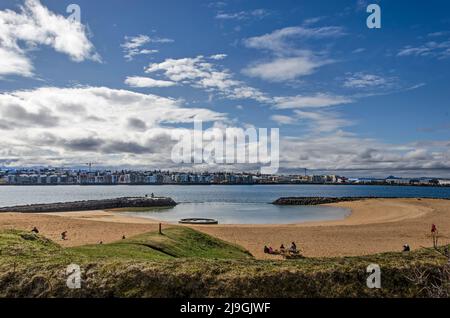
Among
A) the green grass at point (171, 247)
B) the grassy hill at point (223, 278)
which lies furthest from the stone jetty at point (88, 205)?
the grassy hill at point (223, 278)

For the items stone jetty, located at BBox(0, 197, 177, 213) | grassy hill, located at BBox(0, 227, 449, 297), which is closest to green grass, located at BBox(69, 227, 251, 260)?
grassy hill, located at BBox(0, 227, 449, 297)

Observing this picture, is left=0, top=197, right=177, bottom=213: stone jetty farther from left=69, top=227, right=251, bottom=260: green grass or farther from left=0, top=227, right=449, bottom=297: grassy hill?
left=0, top=227, right=449, bottom=297: grassy hill

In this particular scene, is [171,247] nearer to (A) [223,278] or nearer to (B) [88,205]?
(A) [223,278]

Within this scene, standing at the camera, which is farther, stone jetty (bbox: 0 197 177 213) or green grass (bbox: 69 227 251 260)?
stone jetty (bbox: 0 197 177 213)

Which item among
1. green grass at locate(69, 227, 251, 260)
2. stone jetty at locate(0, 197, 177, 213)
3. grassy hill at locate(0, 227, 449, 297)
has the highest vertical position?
grassy hill at locate(0, 227, 449, 297)

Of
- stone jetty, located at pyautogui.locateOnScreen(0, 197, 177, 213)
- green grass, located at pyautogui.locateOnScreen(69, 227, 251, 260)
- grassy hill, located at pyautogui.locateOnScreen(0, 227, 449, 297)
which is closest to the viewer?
grassy hill, located at pyautogui.locateOnScreen(0, 227, 449, 297)

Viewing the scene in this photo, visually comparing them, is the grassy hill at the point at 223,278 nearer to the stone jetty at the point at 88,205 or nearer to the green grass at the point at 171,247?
the green grass at the point at 171,247

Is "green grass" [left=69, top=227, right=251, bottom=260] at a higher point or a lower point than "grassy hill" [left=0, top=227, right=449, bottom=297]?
lower

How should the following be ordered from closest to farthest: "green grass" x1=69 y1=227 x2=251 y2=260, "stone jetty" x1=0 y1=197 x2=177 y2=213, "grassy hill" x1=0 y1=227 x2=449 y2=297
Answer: "grassy hill" x1=0 y1=227 x2=449 y2=297 → "green grass" x1=69 y1=227 x2=251 y2=260 → "stone jetty" x1=0 y1=197 x2=177 y2=213

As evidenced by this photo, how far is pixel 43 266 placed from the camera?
5809mm
